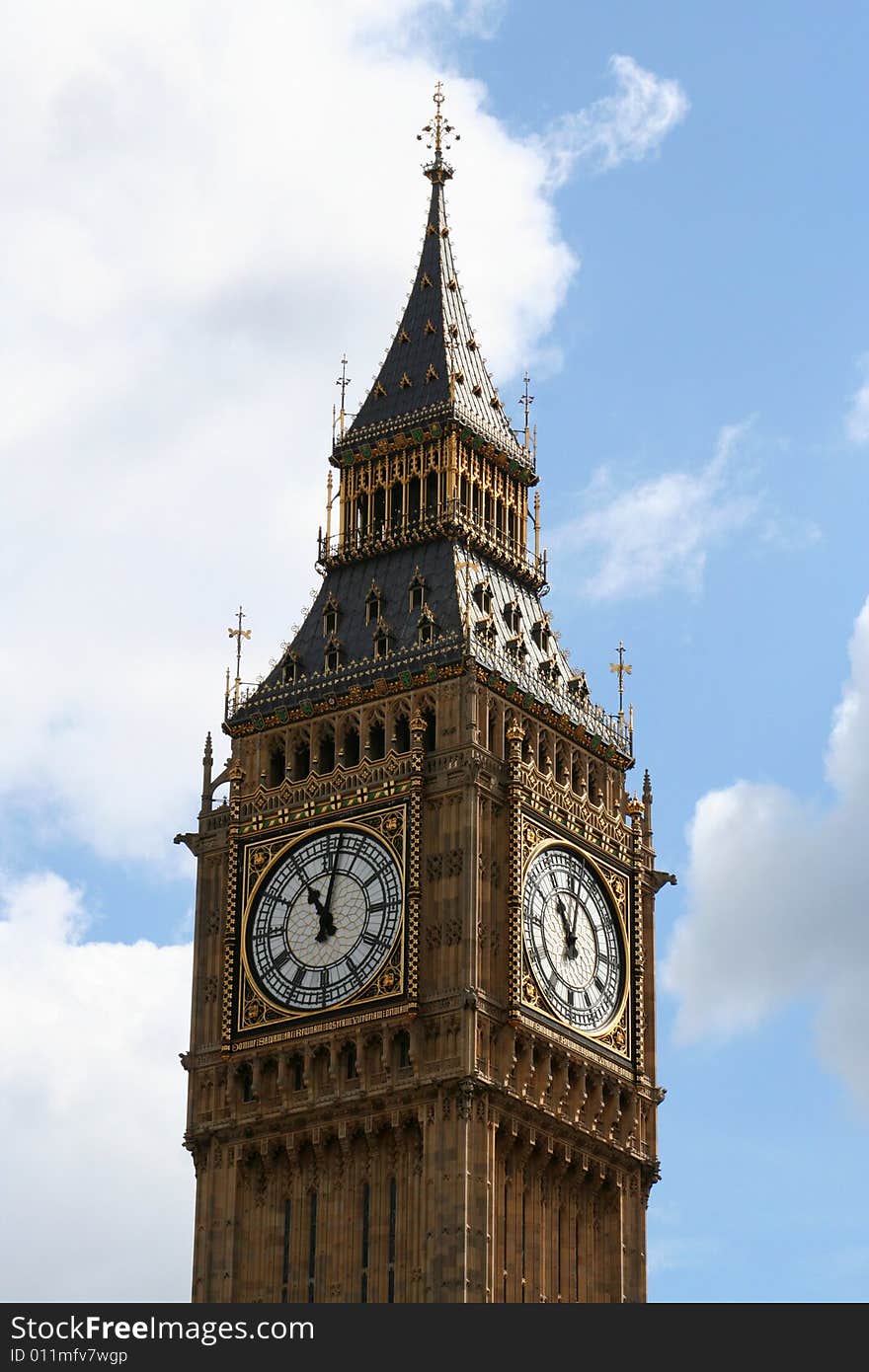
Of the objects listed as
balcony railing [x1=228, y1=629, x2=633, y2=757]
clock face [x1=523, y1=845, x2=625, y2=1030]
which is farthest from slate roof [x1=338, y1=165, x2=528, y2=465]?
clock face [x1=523, y1=845, x2=625, y2=1030]

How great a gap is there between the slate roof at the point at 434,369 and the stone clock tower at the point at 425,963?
2890 millimetres

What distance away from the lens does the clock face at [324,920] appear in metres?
103

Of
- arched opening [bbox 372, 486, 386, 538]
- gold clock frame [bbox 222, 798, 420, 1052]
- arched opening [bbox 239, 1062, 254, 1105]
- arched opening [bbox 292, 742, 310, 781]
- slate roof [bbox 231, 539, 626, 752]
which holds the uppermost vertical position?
arched opening [bbox 372, 486, 386, 538]

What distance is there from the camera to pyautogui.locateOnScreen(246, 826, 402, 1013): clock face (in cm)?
10306

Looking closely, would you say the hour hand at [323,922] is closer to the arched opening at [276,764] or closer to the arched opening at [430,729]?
the arched opening at [276,764]

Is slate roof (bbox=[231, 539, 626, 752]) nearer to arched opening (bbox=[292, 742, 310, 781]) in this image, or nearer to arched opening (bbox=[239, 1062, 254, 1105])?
arched opening (bbox=[292, 742, 310, 781])

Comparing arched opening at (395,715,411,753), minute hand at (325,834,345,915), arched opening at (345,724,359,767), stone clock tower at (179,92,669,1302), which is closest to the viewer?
stone clock tower at (179,92,669,1302)

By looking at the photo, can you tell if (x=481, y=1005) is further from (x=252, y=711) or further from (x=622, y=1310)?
(x=622, y=1310)

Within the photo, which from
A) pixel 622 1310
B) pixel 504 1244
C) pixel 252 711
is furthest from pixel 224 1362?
pixel 252 711

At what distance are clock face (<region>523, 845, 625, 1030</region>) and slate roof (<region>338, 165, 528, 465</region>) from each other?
14.0 m

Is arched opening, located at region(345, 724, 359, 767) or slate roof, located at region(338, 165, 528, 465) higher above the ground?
slate roof, located at region(338, 165, 528, 465)

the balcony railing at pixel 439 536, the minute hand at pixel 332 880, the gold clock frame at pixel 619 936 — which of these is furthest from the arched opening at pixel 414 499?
the minute hand at pixel 332 880

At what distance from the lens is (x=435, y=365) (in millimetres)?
114562

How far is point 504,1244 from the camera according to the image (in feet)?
331
